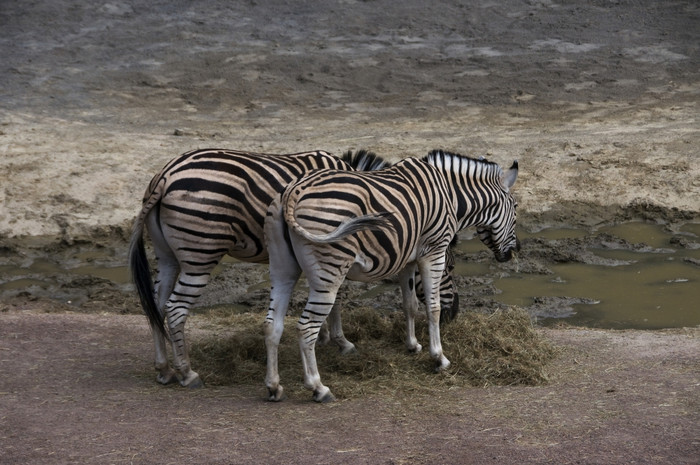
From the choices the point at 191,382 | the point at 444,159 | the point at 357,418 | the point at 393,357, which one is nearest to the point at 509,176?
the point at 444,159

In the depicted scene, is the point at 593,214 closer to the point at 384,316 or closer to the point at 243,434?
the point at 384,316

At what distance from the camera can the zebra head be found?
7.69 meters

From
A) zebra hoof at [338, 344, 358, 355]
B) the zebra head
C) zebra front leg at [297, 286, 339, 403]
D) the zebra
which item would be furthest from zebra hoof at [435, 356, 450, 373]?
the zebra

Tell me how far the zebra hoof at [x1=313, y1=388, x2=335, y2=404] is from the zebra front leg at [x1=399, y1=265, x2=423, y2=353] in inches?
46.7

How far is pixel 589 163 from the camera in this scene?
39.7 ft

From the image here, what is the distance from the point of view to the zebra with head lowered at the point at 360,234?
19.2 ft

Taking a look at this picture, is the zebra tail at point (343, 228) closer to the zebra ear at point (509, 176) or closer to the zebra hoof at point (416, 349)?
the zebra hoof at point (416, 349)

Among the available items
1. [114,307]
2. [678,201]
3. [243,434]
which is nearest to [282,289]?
[243,434]

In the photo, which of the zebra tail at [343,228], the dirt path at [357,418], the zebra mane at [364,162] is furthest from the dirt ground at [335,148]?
the zebra mane at [364,162]

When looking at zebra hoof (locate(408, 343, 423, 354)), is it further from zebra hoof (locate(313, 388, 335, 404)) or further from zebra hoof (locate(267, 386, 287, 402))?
zebra hoof (locate(267, 386, 287, 402))

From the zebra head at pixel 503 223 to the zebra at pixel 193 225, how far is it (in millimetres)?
1894

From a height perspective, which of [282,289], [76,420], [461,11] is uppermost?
[461,11]

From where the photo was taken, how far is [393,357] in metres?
7.08

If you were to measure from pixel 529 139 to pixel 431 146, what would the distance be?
1.43 metres
